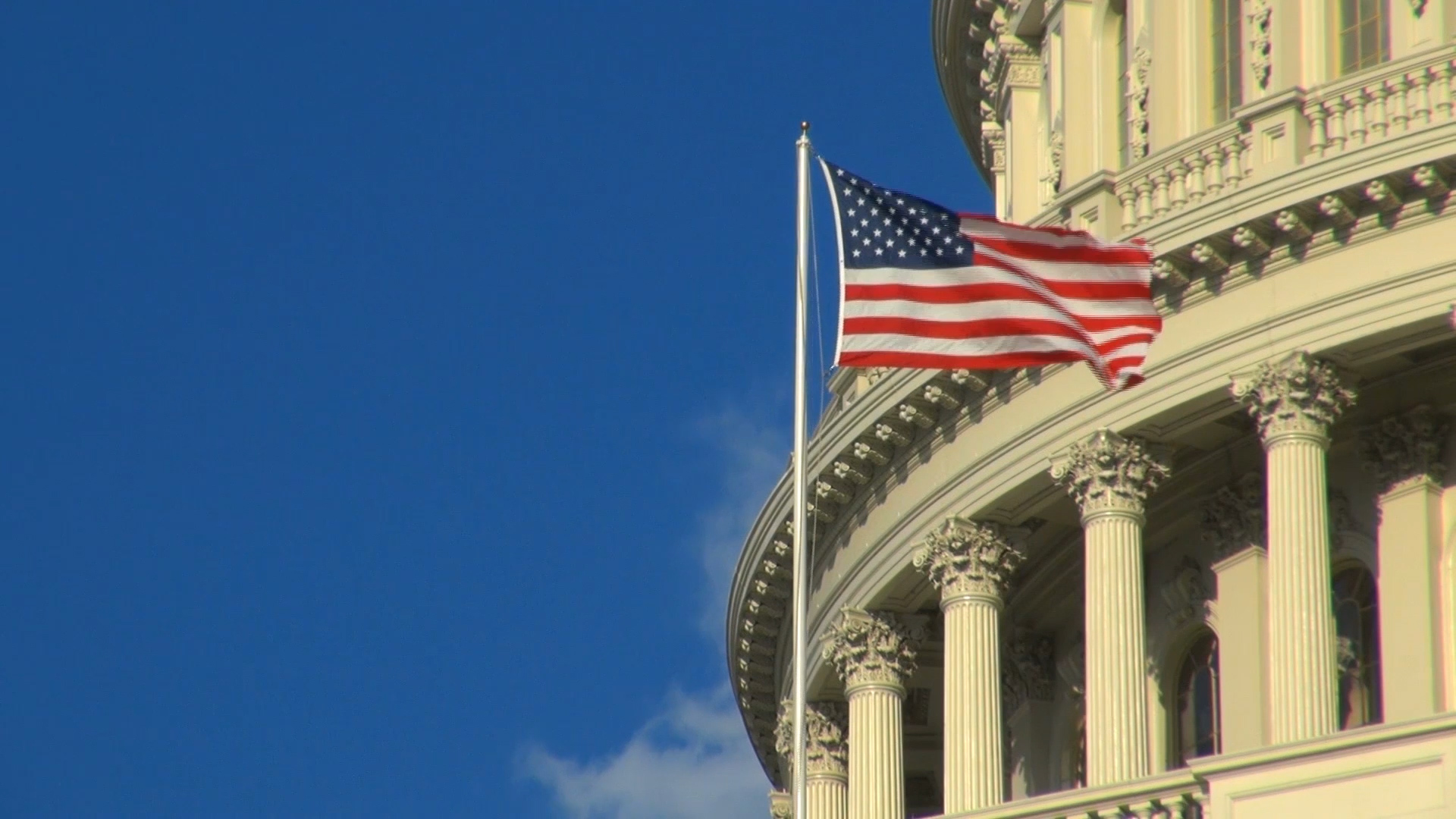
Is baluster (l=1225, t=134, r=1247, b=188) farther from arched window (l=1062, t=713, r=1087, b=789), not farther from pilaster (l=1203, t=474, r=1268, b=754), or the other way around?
arched window (l=1062, t=713, r=1087, b=789)

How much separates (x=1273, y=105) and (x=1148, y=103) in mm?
4113

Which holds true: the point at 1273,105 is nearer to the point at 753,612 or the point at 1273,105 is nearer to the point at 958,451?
the point at 958,451

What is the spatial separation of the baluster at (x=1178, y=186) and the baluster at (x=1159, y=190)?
0.07m

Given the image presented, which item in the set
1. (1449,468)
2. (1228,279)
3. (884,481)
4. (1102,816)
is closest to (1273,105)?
(1228,279)

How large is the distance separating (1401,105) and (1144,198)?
3.77 meters

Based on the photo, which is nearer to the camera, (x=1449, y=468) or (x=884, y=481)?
(x=1449, y=468)

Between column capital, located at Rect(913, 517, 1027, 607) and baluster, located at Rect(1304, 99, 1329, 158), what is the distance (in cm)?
652

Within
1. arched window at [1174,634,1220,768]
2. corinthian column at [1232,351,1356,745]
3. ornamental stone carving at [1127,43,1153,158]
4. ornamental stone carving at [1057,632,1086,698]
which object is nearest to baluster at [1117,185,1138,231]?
ornamental stone carving at [1127,43,1153,158]

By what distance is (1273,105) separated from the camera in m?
43.3

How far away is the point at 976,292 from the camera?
37438mm

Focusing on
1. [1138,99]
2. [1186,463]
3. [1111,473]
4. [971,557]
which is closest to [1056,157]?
[1138,99]

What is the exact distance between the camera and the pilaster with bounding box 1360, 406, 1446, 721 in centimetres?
4272

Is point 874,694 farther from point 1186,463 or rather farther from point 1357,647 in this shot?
point 1357,647

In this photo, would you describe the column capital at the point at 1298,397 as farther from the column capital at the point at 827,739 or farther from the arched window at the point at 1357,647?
the column capital at the point at 827,739
